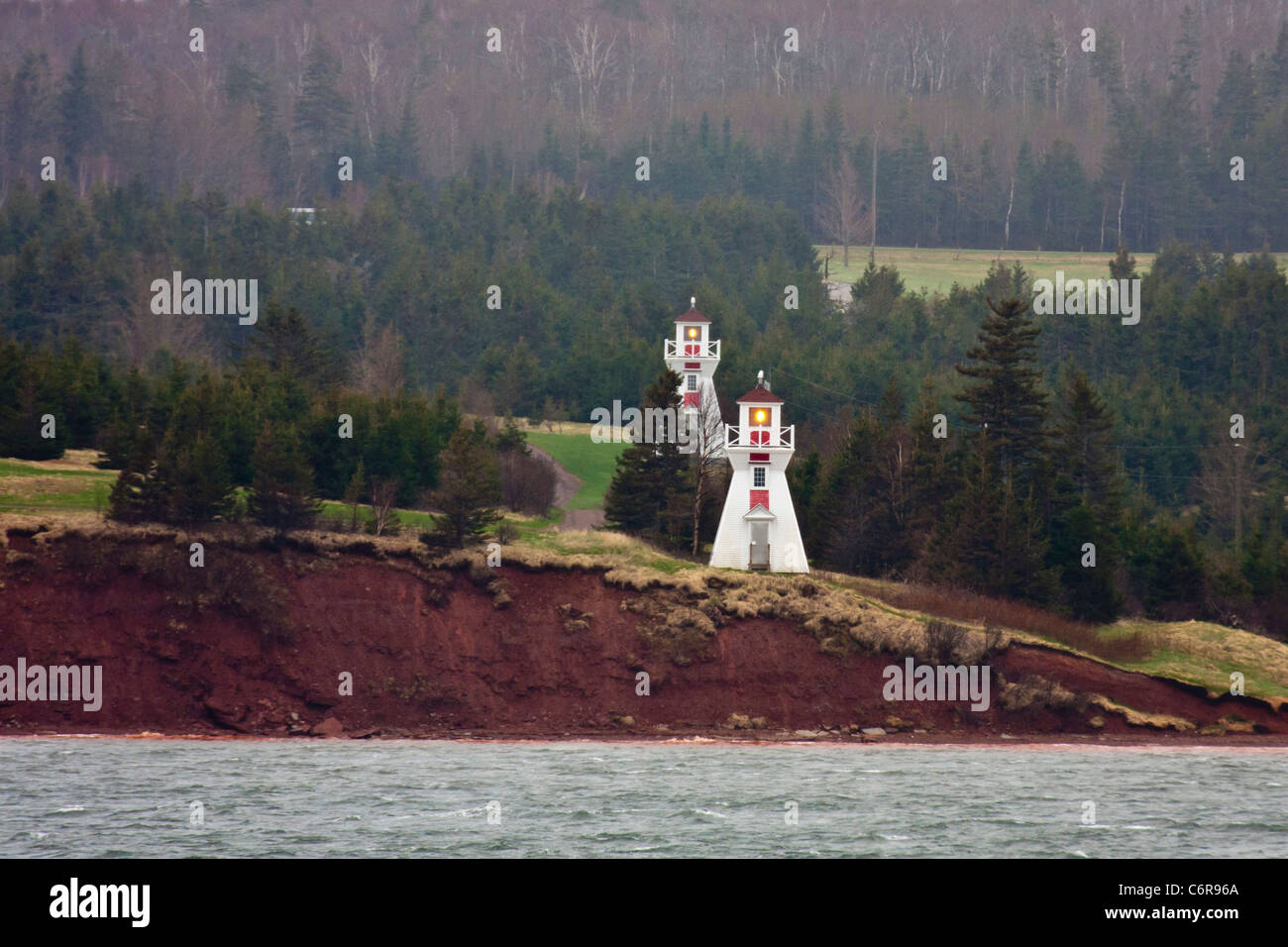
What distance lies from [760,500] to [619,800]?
73.0ft

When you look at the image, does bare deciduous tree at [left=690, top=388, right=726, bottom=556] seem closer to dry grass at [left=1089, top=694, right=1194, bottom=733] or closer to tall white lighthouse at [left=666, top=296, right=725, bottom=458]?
tall white lighthouse at [left=666, top=296, right=725, bottom=458]

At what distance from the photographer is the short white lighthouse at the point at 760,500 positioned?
63406 millimetres

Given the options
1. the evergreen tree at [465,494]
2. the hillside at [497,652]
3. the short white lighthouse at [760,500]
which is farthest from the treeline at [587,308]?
the hillside at [497,652]

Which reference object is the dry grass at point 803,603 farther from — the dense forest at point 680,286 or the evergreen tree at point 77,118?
the evergreen tree at point 77,118

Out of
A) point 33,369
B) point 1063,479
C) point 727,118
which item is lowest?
point 1063,479

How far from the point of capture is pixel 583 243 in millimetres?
136375

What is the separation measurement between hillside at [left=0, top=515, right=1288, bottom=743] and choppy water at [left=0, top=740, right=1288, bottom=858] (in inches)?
133

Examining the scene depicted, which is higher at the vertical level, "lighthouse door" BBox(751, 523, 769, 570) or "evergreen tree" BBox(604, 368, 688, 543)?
"evergreen tree" BBox(604, 368, 688, 543)

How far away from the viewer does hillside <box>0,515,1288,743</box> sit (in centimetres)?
5691

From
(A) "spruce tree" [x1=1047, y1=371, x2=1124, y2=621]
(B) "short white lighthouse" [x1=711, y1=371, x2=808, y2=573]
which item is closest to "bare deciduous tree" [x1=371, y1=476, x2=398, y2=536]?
(B) "short white lighthouse" [x1=711, y1=371, x2=808, y2=573]

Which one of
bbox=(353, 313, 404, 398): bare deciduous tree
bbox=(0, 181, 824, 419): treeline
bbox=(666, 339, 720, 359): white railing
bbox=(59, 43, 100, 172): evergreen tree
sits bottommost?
bbox=(666, 339, 720, 359): white railing

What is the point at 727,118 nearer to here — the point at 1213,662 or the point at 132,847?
the point at 1213,662
